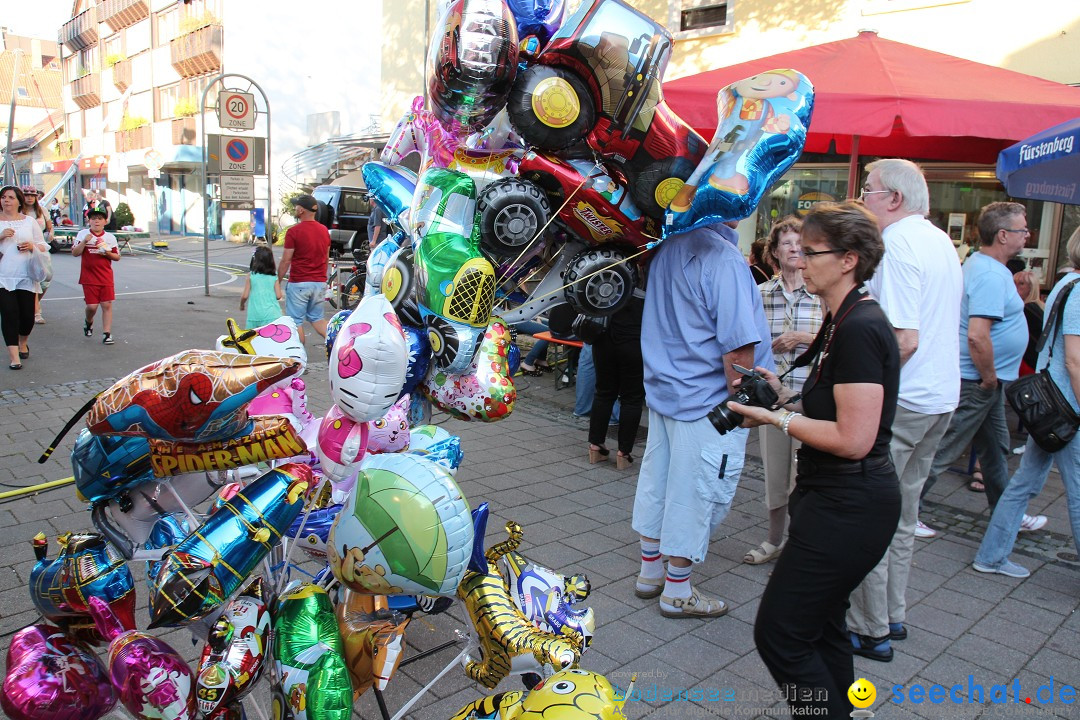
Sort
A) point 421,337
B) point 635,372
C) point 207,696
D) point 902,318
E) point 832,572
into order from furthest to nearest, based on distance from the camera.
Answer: point 635,372 → point 902,318 → point 421,337 → point 832,572 → point 207,696

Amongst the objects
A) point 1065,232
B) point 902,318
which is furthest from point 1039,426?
point 1065,232

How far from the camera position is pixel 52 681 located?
218 centimetres

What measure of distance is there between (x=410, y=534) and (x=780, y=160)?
6.39 feet

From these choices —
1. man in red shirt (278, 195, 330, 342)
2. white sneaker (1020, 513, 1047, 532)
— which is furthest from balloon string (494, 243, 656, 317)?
man in red shirt (278, 195, 330, 342)

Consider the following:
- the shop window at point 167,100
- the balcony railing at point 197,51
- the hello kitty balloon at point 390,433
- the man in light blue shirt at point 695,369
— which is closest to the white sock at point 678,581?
the man in light blue shirt at point 695,369

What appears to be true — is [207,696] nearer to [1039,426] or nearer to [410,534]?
[410,534]

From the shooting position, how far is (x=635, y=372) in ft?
18.7

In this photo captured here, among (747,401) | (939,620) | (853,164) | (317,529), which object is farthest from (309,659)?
(853,164)

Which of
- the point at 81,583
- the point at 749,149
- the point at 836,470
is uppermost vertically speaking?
the point at 749,149

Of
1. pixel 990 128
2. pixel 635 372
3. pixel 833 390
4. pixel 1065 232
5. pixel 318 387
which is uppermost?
pixel 990 128

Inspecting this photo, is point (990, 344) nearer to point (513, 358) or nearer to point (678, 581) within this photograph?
point (678, 581)

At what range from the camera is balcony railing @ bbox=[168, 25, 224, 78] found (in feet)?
99.8

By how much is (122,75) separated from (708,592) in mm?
43992

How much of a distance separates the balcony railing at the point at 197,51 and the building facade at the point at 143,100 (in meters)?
0.04
